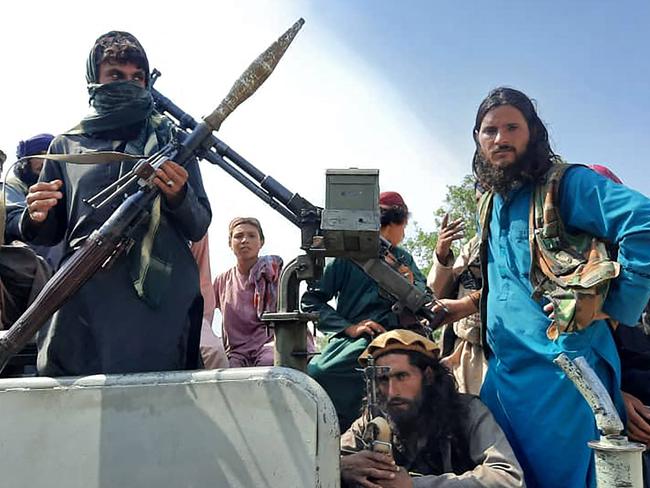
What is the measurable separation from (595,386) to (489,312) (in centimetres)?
97

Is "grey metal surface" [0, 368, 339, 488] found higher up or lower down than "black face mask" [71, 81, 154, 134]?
lower down

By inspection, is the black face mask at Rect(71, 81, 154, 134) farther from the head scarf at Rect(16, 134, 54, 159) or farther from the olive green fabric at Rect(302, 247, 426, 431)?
the head scarf at Rect(16, 134, 54, 159)

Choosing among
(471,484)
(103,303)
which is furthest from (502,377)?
(103,303)

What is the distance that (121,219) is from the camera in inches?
86.4

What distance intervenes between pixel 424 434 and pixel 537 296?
2.64 ft

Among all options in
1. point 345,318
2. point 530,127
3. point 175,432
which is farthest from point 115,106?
point 530,127

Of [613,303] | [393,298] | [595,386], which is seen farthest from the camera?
[393,298]

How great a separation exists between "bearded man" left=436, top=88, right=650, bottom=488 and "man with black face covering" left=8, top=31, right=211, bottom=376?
1.16m

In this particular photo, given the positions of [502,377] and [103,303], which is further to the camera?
[502,377]

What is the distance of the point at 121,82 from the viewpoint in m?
2.48

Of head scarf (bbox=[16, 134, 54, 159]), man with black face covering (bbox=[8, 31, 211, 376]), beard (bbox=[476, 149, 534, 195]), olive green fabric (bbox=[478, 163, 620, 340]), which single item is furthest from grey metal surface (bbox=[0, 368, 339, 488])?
head scarf (bbox=[16, 134, 54, 159])

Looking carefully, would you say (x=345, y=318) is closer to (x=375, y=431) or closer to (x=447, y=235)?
(x=447, y=235)

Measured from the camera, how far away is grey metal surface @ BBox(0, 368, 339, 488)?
5.35 ft

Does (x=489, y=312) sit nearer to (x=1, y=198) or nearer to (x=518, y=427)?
(x=518, y=427)
